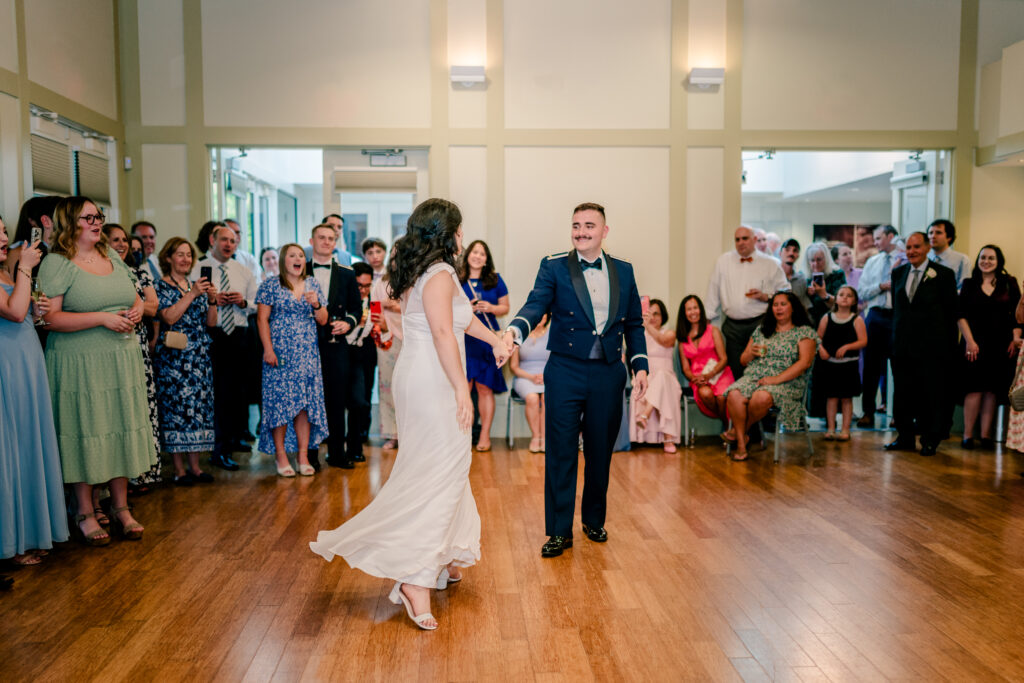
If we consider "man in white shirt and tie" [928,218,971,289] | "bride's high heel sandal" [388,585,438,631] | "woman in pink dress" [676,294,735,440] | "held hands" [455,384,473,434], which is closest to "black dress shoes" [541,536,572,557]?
"bride's high heel sandal" [388,585,438,631]

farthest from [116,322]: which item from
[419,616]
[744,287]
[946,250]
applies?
[946,250]

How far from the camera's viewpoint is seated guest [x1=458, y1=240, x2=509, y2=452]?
6.48 m

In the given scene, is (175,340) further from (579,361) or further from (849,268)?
(849,268)

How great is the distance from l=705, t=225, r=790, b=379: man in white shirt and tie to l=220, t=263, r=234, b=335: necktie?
4.08 m

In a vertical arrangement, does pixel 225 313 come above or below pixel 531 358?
above

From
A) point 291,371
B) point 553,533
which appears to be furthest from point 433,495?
point 291,371

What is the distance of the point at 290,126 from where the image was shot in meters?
7.36

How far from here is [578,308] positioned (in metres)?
3.94

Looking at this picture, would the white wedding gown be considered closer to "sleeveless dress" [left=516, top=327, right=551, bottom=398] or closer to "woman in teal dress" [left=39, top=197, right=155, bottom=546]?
"woman in teal dress" [left=39, top=197, right=155, bottom=546]

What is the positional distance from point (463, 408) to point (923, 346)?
4.86 m

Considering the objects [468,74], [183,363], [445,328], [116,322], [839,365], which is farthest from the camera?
[468,74]

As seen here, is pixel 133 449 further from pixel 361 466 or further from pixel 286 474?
pixel 361 466

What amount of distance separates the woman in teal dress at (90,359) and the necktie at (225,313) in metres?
1.80

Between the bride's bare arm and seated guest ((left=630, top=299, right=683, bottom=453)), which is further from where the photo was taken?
seated guest ((left=630, top=299, right=683, bottom=453))
